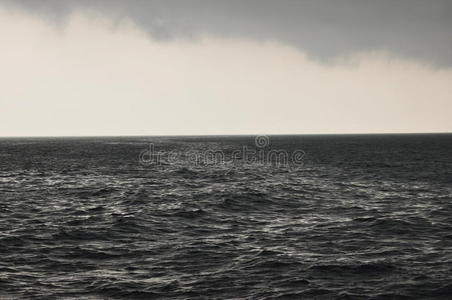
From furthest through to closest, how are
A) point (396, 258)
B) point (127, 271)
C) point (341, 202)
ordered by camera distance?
point (341, 202), point (396, 258), point (127, 271)

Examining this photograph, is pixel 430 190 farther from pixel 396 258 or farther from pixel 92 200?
pixel 92 200

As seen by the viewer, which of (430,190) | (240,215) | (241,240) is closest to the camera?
(241,240)

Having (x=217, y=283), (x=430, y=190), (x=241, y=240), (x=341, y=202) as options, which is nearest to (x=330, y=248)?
(x=241, y=240)

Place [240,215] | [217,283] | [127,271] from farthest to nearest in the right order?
[240,215] < [127,271] < [217,283]

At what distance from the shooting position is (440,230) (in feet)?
82.1

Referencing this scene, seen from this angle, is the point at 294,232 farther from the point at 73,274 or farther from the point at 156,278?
the point at 73,274

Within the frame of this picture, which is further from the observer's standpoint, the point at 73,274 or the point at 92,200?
the point at 92,200

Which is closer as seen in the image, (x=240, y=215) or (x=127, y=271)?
(x=127, y=271)

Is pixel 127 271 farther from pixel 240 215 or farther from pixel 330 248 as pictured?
pixel 240 215

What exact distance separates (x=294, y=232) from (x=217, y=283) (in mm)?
9182

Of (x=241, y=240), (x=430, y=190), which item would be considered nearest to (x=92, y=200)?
(x=241, y=240)

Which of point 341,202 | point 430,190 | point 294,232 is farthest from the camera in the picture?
point 430,190

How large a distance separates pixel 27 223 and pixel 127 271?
12.2m

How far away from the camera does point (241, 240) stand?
22906mm
